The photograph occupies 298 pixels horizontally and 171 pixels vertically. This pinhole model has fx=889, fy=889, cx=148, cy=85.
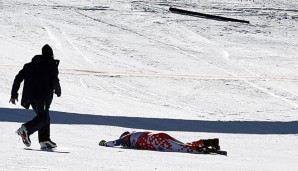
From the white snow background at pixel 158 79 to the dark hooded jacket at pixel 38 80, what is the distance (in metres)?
0.60

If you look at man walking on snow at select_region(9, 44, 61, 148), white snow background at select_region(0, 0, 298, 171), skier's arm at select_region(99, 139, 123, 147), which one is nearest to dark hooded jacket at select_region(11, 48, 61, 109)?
man walking on snow at select_region(9, 44, 61, 148)

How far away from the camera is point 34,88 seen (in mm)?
10188

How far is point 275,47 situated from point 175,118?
13.4 m

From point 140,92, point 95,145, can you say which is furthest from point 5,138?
point 140,92

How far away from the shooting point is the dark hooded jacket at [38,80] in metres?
10.2

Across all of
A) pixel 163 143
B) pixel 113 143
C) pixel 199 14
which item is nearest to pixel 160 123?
pixel 113 143

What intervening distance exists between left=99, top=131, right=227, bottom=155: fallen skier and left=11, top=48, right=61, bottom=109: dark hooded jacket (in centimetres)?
122

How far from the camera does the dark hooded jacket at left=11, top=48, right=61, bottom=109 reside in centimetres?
1019

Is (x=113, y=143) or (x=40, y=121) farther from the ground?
(x=40, y=121)

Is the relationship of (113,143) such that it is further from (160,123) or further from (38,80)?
(160,123)

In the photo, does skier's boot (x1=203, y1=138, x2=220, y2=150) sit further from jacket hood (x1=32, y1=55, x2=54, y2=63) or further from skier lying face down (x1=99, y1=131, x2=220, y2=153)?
jacket hood (x1=32, y1=55, x2=54, y2=63)

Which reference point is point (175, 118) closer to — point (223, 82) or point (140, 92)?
point (140, 92)

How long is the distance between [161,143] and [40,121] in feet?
5.11

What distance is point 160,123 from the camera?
1535 cm
